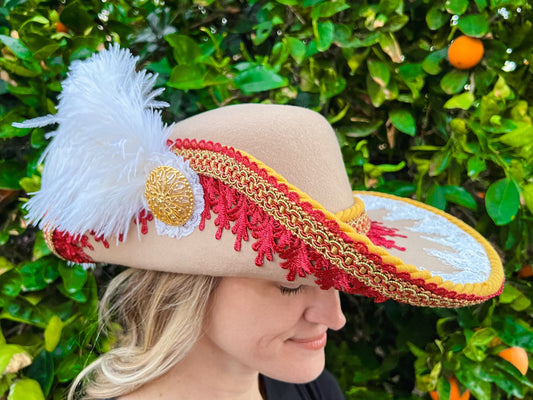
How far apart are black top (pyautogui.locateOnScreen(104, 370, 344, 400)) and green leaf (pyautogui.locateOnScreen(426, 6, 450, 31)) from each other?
0.97 metres

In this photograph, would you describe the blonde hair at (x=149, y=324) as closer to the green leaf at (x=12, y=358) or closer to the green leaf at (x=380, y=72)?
the green leaf at (x=12, y=358)

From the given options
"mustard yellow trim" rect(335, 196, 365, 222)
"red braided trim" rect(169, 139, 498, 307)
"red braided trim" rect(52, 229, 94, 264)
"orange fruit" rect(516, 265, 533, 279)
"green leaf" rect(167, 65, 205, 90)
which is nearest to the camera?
"red braided trim" rect(169, 139, 498, 307)

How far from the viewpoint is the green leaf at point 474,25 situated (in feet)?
3.69

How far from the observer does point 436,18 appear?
1.20m

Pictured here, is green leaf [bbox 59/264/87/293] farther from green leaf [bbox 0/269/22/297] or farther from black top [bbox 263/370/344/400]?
black top [bbox 263/370/344/400]

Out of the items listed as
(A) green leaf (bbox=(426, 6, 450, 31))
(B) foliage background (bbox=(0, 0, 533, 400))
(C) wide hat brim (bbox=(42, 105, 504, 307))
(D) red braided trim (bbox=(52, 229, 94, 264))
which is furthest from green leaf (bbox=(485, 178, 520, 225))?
(D) red braided trim (bbox=(52, 229, 94, 264))

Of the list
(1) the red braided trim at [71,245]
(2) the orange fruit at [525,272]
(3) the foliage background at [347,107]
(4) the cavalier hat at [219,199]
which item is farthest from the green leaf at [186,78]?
(2) the orange fruit at [525,272]

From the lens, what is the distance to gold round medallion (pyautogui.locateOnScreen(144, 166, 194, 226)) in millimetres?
765

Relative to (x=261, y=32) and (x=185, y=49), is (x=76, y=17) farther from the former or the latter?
(x=261, y=32)

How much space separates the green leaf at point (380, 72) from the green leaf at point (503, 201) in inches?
14.5

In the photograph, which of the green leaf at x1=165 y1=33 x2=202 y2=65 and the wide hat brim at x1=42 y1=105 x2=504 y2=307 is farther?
the green leaf at x1=165 y1=33 x2=202 y2=65

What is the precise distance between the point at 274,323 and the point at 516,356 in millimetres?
753

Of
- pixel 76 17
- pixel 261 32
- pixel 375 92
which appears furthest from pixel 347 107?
pixel 76 17

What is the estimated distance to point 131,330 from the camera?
102 centimetres
